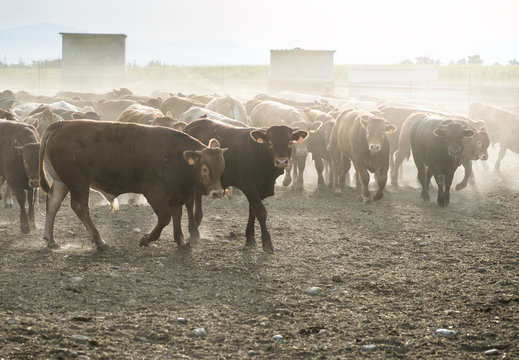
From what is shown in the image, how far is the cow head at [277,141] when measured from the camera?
8.01 metres

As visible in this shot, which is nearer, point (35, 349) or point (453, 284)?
point (35, 349)

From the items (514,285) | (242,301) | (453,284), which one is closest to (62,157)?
(242,301)

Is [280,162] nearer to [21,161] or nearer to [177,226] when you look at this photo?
[177,226]

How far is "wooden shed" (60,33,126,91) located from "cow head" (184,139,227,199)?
1614 inches

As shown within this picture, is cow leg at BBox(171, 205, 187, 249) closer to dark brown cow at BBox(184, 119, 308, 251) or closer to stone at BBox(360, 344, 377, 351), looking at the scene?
dark brown cow at BBox(184, 119, 308, 251)

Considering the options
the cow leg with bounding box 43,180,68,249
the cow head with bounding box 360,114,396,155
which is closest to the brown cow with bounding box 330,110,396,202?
the cow head with bounding box 360,114,396,155

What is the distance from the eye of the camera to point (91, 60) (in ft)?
155

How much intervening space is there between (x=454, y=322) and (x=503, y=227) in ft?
15.3

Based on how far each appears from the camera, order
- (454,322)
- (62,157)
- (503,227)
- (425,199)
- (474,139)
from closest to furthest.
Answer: (454,322) → (62,157) → (503,227) → (425,199) → (474,139)

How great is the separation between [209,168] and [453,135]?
5.42 metres

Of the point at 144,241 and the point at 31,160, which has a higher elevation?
the point at 31,160

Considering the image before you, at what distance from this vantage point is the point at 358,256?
809 centimetres

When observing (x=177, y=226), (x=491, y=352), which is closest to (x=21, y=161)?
(x=177, y=226)

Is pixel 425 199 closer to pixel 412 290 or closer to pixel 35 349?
pixel 412 290
